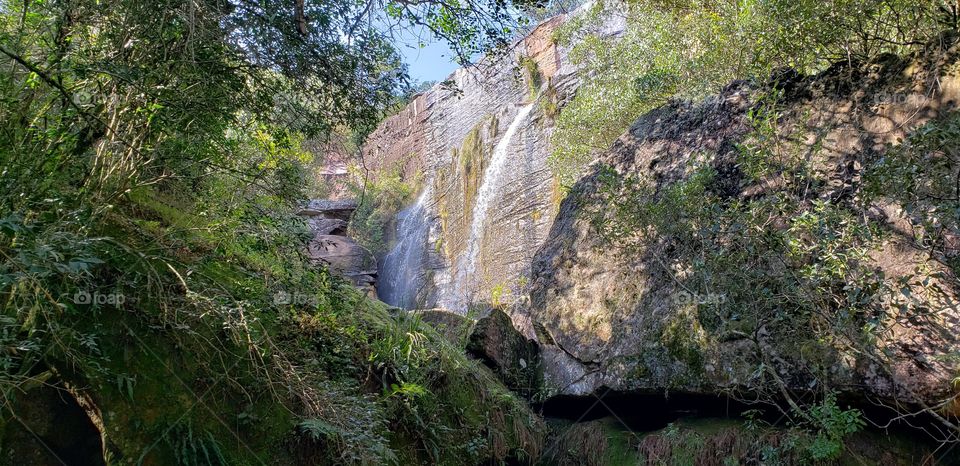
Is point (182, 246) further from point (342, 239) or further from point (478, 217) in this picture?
point (342, 239)

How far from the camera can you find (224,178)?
454cm

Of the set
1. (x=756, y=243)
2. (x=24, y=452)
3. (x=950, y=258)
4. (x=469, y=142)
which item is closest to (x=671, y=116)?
(x=756, y=243)

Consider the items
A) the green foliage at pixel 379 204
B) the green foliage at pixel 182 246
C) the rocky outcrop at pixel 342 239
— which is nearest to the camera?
the green foliage at pixel 182 246

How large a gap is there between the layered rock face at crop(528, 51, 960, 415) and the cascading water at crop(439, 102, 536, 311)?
8.29 metres

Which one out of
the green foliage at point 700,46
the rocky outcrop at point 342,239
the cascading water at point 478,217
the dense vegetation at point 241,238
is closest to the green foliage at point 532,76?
the cascading water at point 478,217

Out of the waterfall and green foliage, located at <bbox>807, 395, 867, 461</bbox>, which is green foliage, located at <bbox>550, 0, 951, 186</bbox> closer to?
green foliage, located at <bbox>807, 395, 867, 461</bbox>

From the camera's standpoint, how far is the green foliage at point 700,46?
4777 millimetres

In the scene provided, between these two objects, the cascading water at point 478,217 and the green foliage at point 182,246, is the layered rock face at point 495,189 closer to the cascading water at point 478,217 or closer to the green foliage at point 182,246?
the cascading water at point 478,217

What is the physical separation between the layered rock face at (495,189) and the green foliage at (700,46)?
1739 mm

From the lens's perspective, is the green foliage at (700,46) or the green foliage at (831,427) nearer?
the green foliage at (831,427)

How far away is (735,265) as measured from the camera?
4352 mm

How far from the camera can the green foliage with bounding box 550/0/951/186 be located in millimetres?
4777

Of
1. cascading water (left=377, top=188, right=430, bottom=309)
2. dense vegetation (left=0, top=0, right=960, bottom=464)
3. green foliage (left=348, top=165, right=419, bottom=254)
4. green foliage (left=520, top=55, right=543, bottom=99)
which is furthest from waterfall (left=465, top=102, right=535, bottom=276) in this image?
dense vegetation (left=0, top=0, right=960, bottom=464)

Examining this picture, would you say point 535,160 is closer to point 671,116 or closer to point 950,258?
point 671,116
